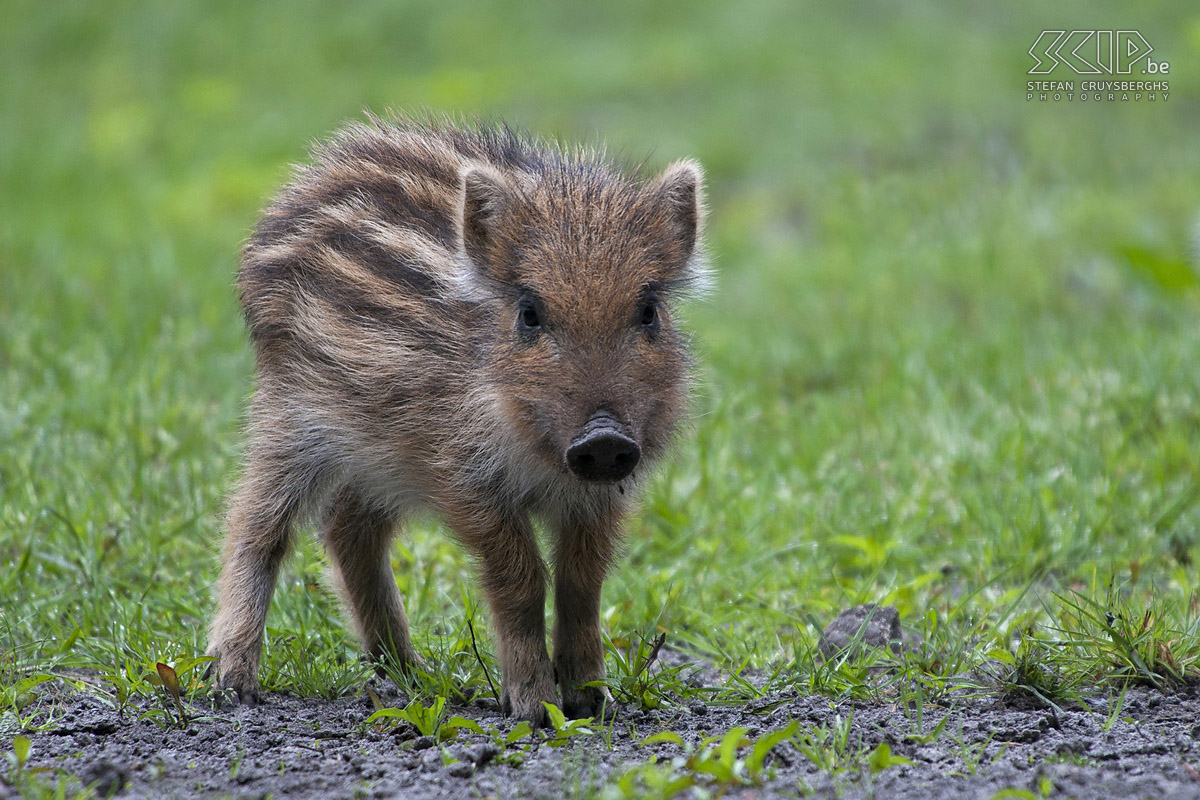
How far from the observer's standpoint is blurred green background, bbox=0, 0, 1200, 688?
484cm

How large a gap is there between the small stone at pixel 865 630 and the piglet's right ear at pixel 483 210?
5.13 feet

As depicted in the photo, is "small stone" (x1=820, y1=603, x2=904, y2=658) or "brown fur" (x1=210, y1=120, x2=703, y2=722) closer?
"brown fur" (x1=210, y1=120, x2=703, y2=722)

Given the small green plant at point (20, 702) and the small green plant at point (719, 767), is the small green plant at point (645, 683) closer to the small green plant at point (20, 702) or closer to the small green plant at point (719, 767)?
the small green plant at point (719, 767)

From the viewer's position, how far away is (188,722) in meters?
3.63

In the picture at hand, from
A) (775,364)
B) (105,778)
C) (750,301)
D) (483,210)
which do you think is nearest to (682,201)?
(483,210)

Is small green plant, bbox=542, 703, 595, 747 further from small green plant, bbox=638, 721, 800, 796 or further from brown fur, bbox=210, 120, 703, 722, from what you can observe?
small green plant, bbox=638, 721, 800, 796

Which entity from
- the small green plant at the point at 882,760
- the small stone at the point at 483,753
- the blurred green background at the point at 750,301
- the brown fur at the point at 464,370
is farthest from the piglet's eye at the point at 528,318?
the small green plant at the point at 882,760

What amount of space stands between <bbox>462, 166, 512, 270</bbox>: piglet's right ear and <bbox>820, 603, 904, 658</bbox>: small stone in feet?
5.13

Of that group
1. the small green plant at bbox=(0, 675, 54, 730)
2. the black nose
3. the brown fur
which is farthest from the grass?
the black nose

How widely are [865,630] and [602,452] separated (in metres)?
1.16

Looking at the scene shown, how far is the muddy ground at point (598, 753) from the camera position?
3039 millimetres

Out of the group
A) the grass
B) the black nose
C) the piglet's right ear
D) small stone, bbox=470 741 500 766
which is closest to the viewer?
small stone, bbox=470 741 500 766

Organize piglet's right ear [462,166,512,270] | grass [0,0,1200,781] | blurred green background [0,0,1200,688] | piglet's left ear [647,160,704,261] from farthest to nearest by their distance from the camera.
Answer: blurred green background [0,0,1200,688] < grass [0,0,1200,781] < piglet's left ear [647,160,704,261] < piglet's right ear [462,166,512,270]

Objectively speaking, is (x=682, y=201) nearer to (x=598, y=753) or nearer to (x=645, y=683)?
(x=645, y=683)
